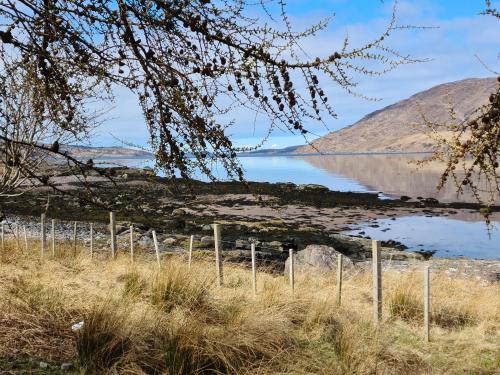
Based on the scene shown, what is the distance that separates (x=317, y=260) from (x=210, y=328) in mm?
10479

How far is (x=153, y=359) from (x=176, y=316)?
1.80 metres

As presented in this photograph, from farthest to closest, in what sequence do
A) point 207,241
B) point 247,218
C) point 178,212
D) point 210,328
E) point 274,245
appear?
point 178,212, point 247,218, point 274,245, point 207,241, point 210,328

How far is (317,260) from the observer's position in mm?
16516

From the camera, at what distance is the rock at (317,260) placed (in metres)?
15.9

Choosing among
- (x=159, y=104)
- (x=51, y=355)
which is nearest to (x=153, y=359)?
(x=51, y=355)

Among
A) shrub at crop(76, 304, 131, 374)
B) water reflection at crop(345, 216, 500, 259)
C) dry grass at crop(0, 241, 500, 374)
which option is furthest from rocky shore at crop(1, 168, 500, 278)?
shrub at crop(76, 304, 131, 374)

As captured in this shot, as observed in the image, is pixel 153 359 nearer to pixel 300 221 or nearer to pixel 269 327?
pixel 269 327

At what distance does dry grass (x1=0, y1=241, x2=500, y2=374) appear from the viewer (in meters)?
5.47

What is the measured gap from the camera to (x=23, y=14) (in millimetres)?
3670

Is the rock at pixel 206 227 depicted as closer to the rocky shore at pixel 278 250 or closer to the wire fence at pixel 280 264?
→ the rocky shore at pixel 278 250

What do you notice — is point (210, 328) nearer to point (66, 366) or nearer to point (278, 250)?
point (66, 366)

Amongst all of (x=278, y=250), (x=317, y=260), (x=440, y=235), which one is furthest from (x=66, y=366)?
(x=440, y=235)

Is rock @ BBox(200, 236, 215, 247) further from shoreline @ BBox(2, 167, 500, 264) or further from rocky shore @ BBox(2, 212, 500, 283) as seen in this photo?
shoreline @ BBox(2, 167, 500, 264)

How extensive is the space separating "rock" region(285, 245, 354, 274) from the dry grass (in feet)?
15.1
